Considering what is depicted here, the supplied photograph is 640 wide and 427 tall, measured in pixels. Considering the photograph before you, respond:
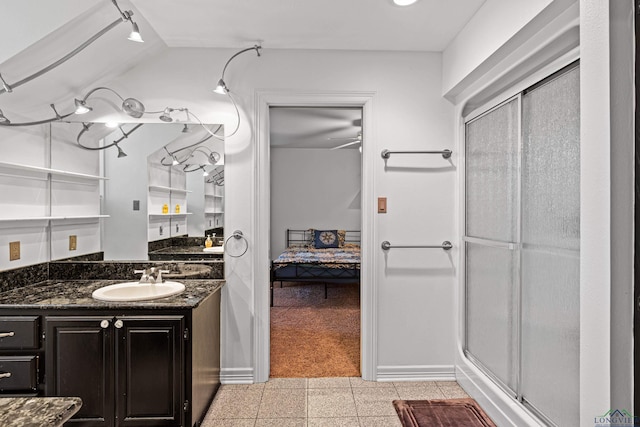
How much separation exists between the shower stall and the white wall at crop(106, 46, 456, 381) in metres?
0.21

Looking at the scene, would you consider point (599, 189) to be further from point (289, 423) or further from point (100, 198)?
point (100, 198)

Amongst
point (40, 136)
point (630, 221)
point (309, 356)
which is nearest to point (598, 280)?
point (630, 221)

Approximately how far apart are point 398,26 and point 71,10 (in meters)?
1.83

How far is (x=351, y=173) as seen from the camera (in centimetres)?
688

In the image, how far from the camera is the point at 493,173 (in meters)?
2.26

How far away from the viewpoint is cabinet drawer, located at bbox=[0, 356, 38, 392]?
1.89m

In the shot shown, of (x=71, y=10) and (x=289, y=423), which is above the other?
(x=71, y=10)

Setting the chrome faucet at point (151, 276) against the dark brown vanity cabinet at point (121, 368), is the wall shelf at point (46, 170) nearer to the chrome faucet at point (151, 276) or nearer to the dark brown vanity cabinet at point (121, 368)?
the chrome faucet at point (151, 276)

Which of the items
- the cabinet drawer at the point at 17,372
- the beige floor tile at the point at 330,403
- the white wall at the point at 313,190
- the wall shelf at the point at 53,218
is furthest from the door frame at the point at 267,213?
the white wall at the point at 313,190

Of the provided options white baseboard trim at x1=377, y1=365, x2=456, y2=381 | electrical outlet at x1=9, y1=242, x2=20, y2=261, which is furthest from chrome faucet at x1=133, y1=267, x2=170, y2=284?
white baseboard trim at x1=377, y1=365, x2=456, y2=381

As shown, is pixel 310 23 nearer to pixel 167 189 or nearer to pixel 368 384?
pixel 167 189

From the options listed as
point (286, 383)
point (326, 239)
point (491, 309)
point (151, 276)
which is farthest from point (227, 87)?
point (326, 239)

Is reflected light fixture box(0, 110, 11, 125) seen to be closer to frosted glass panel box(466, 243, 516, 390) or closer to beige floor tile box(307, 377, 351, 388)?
beige floor tile box(307, 377, 351, 388)

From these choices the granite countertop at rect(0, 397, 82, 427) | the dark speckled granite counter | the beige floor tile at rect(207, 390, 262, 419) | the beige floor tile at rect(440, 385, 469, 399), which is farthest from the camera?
the dark speckled granite counter
